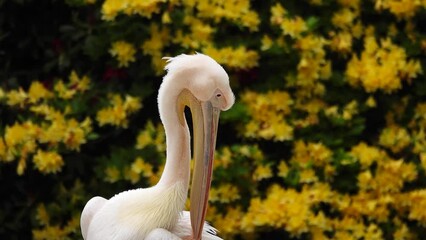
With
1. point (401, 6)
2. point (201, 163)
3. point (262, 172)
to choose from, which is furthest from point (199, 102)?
point (401, 6)

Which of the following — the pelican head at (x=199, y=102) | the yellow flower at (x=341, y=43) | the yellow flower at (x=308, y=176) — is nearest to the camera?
the pelican head at (x=199, y=102)

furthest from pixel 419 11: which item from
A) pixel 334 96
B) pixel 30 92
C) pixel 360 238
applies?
pixel 30 92

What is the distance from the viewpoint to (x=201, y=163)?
3.93 m

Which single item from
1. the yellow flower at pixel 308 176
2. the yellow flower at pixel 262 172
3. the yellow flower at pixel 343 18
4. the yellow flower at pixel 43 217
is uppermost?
the yellow flower at pixel 343 18

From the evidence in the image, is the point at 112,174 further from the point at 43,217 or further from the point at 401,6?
the point at 401,6

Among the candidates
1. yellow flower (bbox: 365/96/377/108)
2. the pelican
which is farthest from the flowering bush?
the pelican

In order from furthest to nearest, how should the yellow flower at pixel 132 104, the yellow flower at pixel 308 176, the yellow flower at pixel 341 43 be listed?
the yellow flower at pixel 341 43, the yellow flower at pixel 132 104, the yellow flower at pixel 308 176

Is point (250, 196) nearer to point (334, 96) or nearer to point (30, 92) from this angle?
point (334, 96)

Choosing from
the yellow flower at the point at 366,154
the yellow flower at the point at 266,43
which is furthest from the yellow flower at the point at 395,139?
the yellow flower at the point at 266,43

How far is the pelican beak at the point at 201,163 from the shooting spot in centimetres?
391

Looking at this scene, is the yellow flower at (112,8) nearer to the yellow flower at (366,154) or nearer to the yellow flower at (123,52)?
the yellow flower at (123,52)

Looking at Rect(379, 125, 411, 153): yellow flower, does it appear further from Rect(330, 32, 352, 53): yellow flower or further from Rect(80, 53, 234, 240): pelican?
Rect(80, 53, 234, 240): pelican

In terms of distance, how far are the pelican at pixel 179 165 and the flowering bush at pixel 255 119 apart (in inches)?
56.5

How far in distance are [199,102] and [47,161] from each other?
1871 millimetres
